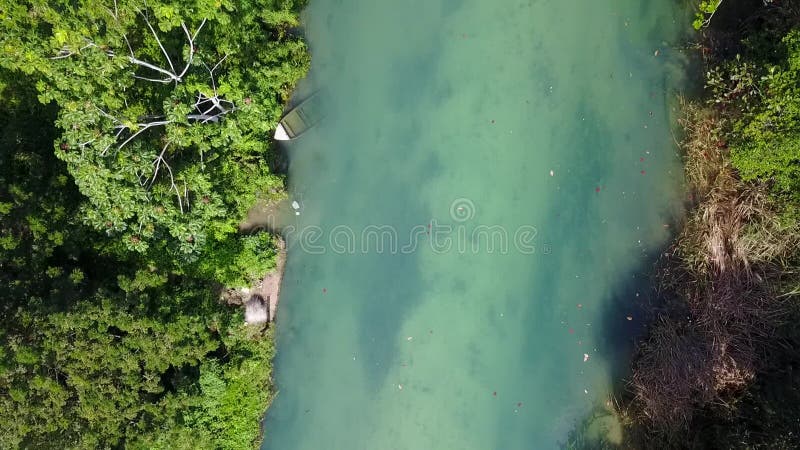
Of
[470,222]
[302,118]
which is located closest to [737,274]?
[470,222]

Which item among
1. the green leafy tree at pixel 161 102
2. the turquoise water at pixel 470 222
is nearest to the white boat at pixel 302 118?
the turquoise water at pixel 470 222

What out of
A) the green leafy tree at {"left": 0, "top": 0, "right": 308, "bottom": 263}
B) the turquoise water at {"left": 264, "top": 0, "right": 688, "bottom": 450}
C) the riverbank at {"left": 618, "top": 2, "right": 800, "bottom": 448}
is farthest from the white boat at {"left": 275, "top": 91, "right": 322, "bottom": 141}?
the riverbank at {"left": 618, "top": 2, "right": 800, "bottom": 448}

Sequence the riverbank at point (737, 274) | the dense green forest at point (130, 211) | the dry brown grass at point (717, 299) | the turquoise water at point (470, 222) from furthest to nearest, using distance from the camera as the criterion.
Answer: the turquoise water at point (470, 222)
the dry brown grass at point (717, 299)
the riverbank at point (737, 274)
the dense green forest at point (130, 211)

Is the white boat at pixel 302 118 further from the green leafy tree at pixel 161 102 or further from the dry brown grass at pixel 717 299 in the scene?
the dry brown grass at pixel 717 299

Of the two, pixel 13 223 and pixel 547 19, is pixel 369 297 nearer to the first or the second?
pixel 13 223

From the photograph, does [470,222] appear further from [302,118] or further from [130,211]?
[130,211]

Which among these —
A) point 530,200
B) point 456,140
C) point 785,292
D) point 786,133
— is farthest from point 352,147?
point 785,292
